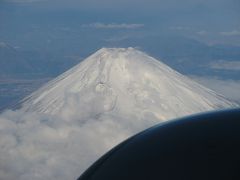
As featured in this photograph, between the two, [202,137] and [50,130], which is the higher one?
[202,137]

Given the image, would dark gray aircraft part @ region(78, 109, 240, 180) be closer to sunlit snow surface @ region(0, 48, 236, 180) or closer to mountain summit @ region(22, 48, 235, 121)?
sunlit snow surface @ region(0, 48, 236, 180)

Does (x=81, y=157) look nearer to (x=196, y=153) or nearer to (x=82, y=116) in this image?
(x=82, y=116)

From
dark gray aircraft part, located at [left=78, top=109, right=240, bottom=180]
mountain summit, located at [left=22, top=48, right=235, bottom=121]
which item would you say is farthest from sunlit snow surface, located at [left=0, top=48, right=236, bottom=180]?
dark gray aircraft part, located at [left=78, top=109, right=240, bottom=180]

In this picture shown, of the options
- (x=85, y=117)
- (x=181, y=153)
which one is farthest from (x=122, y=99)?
(x=181, y=153)

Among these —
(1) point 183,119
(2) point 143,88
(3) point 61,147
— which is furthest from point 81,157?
(1) point 183,119

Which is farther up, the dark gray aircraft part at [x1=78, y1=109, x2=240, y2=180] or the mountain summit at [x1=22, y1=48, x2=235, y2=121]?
the dark gray aircraft part at [x1=78, y1=109, x2=240, y2=180]

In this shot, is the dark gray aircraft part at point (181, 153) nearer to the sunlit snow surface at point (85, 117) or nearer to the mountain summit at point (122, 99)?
the sunlit snow surface at point (85, 117)

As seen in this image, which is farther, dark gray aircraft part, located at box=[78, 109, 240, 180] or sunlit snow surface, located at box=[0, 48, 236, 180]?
sunlit snow surface, located at box=[0, 48, 236, 180]
